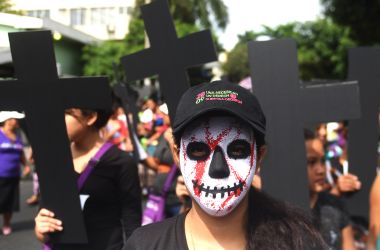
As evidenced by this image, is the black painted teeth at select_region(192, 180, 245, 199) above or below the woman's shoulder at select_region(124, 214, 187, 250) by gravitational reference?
above

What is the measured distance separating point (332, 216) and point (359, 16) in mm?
17104

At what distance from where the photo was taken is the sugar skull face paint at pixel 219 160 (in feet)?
5.10

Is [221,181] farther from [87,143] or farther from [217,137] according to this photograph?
[87,143]

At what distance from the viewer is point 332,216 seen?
2803mm

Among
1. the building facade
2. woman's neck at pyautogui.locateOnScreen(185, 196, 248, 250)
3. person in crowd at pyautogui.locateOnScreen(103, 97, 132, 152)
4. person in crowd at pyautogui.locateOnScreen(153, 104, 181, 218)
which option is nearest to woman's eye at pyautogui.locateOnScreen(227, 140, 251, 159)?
woman's neck at pyautogui.locateOnScreen(185, 196, 248, 250)

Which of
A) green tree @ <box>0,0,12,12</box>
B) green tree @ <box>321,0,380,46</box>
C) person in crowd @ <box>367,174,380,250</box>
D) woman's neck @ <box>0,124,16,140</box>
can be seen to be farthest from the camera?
green tree @ <box>321,0,380,46</box>

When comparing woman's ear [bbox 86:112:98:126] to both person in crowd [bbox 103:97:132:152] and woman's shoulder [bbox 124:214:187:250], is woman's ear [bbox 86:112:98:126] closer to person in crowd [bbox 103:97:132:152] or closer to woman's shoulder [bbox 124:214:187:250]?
woman's shoulder [bbox 124:214:187:250]

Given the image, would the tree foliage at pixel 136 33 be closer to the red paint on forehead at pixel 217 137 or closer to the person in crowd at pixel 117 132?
the person in crowd at pixel 117 132

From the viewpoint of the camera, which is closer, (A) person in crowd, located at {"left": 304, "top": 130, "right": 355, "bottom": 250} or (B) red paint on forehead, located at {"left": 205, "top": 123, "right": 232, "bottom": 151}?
(B) red paint on forehead, located at {"left": 205, "top": 123, "right": 232, "bottom": 151}

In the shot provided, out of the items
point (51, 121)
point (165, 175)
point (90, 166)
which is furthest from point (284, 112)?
point (165, 175)

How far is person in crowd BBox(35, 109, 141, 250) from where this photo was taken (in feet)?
8.35

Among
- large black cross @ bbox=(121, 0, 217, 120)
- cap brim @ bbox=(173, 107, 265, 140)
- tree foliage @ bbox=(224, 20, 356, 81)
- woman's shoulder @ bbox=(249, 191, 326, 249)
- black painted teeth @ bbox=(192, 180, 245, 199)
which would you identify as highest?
large black cross @ bbox=(121, 0, 217, 120)

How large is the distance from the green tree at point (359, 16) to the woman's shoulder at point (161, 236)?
17.6m

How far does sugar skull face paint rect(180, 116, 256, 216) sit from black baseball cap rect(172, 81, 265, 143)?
0.15ft
